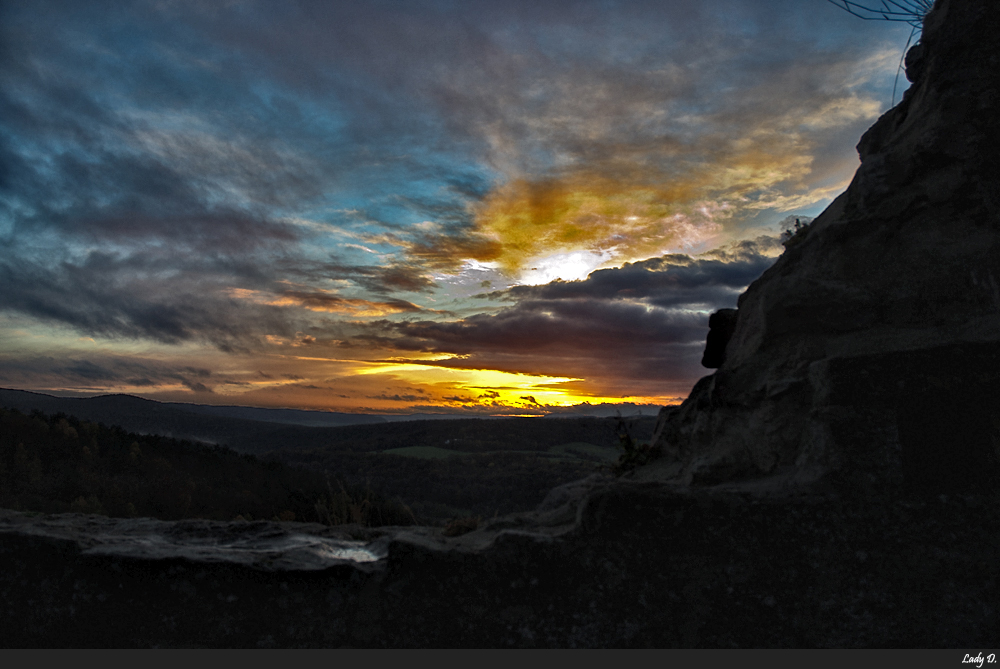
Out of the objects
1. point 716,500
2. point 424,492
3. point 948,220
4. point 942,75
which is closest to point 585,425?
point 716,500

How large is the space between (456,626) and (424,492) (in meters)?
29.0

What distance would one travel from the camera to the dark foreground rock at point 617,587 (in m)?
3.38

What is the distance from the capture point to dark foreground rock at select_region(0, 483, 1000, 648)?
338cm

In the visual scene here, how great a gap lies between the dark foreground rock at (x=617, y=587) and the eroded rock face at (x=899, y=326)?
0.37 meters

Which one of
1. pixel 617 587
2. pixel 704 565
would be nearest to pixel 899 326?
pixel 704 565

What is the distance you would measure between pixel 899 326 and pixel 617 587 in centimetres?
293

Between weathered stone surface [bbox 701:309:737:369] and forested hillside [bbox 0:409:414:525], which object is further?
forested hillside [bbox 0:409:414:525]

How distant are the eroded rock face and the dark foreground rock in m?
0.37

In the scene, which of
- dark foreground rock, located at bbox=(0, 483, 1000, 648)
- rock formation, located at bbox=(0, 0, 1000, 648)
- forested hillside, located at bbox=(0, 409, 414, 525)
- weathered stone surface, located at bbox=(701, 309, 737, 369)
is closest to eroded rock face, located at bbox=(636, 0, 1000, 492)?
rock formation, located at bbox=(0, 0, 1000, 648)

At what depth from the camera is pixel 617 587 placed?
3.45 metres

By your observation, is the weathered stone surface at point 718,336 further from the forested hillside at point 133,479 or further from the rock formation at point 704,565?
the forested hillside at point 133,479

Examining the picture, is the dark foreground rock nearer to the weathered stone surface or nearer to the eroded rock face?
the eroded rock face

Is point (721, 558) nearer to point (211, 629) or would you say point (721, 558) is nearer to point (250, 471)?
point (211, 629)

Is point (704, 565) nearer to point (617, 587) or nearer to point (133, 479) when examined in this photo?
point (617, 587)
